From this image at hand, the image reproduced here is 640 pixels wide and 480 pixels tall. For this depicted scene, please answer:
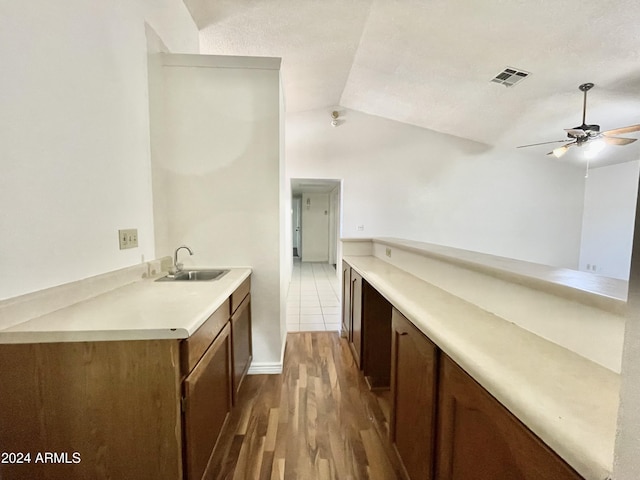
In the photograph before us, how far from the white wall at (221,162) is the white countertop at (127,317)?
0.74m

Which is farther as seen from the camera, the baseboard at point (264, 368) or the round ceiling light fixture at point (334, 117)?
the round ceiling light fixture at point (334, 117)

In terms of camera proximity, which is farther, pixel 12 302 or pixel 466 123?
pixel 466 123

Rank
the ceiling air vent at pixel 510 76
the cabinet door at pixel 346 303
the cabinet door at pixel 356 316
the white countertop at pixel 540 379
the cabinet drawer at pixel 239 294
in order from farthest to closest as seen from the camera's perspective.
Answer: the ceiling air vent at pixel 510 76, the cabinet door at pixel 346 303, the cabinet door at pixel 356 316, the cabinet drawer at pixel 239 294, the white countertop at pixel 540 379

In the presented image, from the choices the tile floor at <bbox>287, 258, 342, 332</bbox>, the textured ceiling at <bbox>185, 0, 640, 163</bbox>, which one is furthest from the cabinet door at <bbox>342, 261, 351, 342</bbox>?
the textured ceiling at <bbox>185, 0, 640, 163</bbox>

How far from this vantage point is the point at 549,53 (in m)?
3.07

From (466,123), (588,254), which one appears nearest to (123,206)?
(466,123)

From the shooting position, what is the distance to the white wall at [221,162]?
2152 millimetres

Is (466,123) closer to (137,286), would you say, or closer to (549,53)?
(549,53)

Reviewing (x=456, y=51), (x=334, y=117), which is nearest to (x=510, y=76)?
(x=456, y=51)

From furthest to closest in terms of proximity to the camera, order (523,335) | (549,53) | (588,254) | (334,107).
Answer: (588,254)
(334,107)
(549,53)
(523,335)

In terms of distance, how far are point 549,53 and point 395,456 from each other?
13.5ft

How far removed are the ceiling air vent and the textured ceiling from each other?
10 cm

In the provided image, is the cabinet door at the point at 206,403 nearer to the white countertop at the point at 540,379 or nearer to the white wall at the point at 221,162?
the white wall at the point at 221,162

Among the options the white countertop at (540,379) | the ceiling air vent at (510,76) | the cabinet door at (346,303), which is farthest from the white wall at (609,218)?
the white countertop at (540,379)
